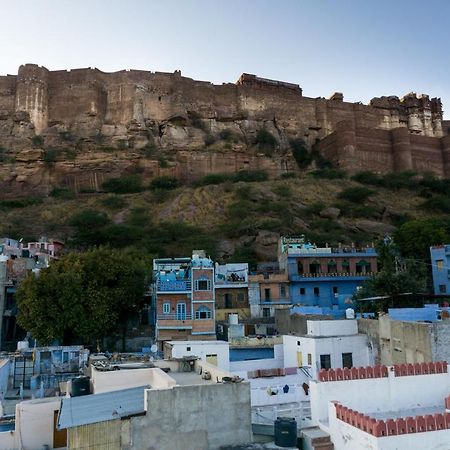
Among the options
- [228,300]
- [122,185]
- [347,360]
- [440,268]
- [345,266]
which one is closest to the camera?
[347,360]

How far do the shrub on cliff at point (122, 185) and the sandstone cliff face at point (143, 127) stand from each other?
0.94 meters

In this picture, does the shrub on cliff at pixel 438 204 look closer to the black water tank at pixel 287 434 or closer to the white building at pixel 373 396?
the white building at pixel 373 396

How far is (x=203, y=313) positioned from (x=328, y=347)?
7743 millimetres

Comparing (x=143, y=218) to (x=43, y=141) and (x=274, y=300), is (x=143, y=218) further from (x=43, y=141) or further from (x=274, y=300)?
(x=274, y=300)

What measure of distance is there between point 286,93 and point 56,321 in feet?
156

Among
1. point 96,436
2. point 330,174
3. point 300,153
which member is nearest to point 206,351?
point 96,436

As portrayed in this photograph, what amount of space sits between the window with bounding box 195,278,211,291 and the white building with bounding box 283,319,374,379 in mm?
5647

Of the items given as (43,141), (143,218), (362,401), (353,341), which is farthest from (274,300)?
(43,141)

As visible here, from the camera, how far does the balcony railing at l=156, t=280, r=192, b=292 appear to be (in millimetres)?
22266

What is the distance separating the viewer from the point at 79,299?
22062 millimetres

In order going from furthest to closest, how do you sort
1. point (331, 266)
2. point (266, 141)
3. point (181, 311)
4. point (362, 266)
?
point (266, 141) < point (362, 266) < point (331, 266) < point (181, 311)

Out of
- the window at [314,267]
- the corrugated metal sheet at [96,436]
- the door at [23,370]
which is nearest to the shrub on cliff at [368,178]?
the window at [314,267]

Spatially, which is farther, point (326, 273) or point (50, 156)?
point (50, 156)

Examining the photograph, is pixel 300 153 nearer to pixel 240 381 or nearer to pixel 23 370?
pixel 23 370
